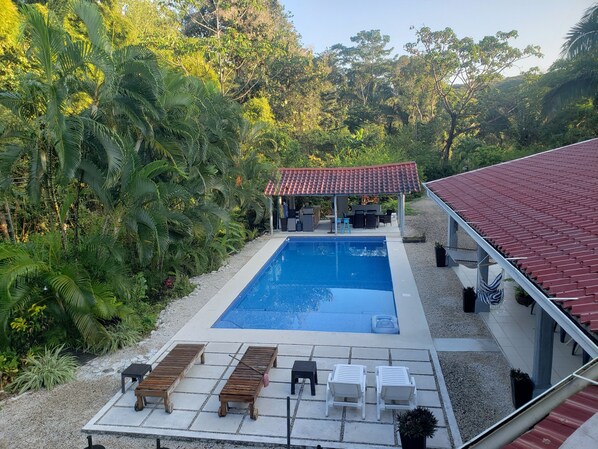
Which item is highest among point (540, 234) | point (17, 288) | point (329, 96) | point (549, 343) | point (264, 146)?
point (329, 96)

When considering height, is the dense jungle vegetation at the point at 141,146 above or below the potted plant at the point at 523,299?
above

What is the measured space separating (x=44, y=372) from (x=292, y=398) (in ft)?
15.3

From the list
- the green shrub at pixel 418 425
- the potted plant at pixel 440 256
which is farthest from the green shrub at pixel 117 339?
the potted plant at pixel 440 256

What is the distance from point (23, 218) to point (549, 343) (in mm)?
13690

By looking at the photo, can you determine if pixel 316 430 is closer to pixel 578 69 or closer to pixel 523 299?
pixel 523 299

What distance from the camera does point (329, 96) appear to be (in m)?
45.3

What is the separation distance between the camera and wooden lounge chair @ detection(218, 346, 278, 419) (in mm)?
6902

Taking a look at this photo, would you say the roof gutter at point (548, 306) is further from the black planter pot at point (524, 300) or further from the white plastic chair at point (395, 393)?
the black planter pot at point (524, 300)

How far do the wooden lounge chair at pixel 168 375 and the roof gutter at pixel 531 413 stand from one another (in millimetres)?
5522

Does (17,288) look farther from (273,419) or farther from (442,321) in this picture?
(442,321)

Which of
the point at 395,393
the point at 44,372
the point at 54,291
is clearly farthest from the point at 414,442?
the point at 54,291

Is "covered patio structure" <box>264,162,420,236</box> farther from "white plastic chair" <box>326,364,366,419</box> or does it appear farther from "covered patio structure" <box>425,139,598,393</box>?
"white plastic chair" <box>326,364,366,419</box>

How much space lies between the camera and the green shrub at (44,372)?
8.17 m

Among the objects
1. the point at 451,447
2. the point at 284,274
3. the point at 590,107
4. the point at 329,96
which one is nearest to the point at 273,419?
the point at 451,447
